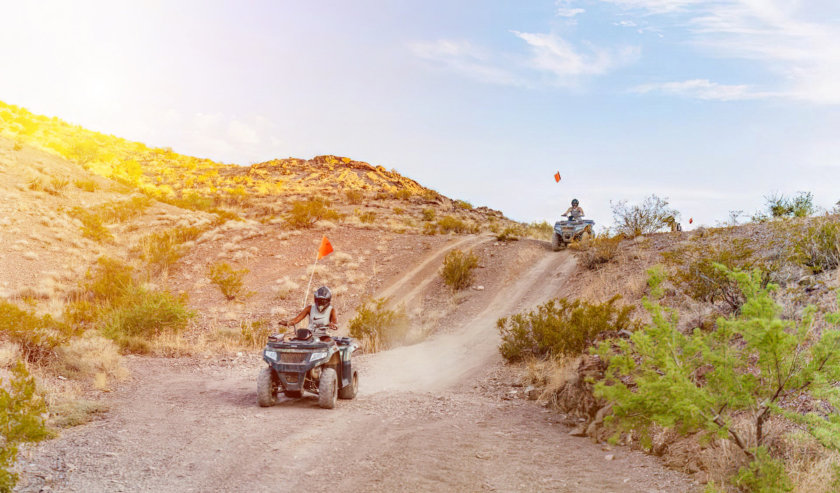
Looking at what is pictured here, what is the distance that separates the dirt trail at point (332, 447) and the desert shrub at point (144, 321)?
3.83 m

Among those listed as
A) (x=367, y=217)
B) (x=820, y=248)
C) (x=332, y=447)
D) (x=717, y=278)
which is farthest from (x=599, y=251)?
(x=332, y=447)

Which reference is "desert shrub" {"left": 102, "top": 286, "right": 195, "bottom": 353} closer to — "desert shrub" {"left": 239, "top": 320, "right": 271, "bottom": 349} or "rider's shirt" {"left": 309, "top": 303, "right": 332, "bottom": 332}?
A: "desert shrub" {"left": 239, "top": 320, "right": 271, "bottom": 349}

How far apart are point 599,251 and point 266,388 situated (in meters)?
15.6

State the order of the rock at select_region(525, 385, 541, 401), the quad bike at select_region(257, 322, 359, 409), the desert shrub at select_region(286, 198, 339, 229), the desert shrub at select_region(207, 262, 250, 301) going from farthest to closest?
the desert shrub at select_region(286, 198, 339, 229)
the desert shrub at select_region(207, 262, 250, 301)
the rock at select_region(525, 385, 541, 401)
the quad bike at select_region(257, 322, 359, 409)

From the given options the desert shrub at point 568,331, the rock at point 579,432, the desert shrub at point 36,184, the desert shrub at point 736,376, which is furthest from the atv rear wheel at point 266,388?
the desert shrub at point 36,184

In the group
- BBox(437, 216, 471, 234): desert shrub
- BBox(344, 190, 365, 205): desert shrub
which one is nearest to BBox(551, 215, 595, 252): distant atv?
BBox(437, 216, 471, 234): desert shrub

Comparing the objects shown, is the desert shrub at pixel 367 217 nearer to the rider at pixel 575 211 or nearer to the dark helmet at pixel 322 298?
the rider at pixel 575 211

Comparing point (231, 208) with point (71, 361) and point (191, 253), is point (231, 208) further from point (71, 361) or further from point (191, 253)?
point (71, 361)

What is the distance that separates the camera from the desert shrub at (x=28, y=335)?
11.0 meters

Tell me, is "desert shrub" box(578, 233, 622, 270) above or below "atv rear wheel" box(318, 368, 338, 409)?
above

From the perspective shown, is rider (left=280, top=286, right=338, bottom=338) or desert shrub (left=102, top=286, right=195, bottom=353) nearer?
rider (left=280, top=286, right=338, bottom=338)

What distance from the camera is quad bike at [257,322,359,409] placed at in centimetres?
880

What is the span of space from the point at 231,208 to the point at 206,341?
2280 cm

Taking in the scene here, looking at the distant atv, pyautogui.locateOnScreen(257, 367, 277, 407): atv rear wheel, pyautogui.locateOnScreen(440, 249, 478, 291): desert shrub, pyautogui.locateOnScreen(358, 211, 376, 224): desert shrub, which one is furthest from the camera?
pyautogui.locateOnScreen(358, 211, 376, 224): desert shrub
